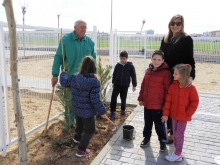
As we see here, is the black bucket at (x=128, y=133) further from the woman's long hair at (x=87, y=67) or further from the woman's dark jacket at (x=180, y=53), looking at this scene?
the woman's long hair at (x=87, y=67)

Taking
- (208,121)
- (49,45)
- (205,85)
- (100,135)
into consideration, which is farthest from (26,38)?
(205,85)

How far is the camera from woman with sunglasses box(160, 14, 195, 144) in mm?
3727

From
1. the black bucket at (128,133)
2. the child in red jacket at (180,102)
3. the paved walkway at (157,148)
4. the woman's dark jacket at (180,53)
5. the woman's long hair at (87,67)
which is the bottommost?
the paved walkway at (157,148)

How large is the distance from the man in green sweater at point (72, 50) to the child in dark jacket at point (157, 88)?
4.41 feet

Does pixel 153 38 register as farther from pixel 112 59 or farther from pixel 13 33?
pixel 13 33

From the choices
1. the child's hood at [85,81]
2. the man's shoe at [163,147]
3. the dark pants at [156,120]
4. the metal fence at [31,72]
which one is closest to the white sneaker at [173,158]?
the man's shoe at [163,147]

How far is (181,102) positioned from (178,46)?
888mm

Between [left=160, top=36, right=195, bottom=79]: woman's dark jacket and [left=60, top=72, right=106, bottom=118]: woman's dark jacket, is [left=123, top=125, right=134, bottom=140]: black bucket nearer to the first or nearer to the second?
[left=60, top=72, right=106, bottom=118]: woman's dark jacket

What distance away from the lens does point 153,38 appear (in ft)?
26.0

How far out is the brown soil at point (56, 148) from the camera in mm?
3761

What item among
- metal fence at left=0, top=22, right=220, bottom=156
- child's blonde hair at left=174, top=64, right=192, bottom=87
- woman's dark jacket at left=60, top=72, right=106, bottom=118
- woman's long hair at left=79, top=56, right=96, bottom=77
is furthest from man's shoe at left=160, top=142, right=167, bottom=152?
metal fence at left=0, top=22, right=220, bottom=156

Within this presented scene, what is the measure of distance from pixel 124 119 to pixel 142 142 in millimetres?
1557

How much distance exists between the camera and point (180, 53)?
12.4 feet

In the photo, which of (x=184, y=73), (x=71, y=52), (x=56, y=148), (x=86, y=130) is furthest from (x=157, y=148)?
(x=71, y=52)
